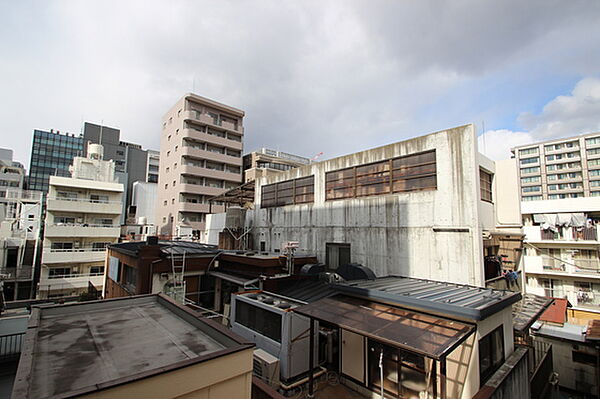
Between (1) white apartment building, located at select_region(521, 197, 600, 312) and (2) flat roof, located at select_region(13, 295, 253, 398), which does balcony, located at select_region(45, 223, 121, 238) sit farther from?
(1) white apartment building, located at select_region(521, 197, 600, 312)

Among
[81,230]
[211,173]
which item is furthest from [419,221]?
[81,230]

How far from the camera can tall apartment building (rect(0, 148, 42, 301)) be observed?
31.6m

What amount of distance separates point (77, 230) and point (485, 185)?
4052 centimetres

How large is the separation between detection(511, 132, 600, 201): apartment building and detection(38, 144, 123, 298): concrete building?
68479mm

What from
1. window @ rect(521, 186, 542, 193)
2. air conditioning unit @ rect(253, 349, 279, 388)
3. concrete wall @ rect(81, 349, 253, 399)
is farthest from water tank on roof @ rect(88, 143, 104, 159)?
window @ rect(521, 186, 542, 193)

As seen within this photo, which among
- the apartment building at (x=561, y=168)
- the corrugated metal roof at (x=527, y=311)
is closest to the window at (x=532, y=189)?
the apartment building at (x=561, y=168)

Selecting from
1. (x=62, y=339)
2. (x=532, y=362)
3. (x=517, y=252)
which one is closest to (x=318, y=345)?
(x=62, y=339)

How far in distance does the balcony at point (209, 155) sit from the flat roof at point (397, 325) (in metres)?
36.0

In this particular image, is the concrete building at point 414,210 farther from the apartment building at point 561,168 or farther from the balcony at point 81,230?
the apartment building at point 561,168

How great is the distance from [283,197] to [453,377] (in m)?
16.0

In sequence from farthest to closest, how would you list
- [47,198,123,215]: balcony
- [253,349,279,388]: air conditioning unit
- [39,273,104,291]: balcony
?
[47,198,123,215]: balcony → [39,273,104,291]: balcony → [253,349,279,388]: air conditioning unit

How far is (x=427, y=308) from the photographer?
315 inches

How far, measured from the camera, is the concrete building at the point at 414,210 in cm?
1231

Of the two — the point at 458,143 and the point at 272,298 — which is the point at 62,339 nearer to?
the point at 272,298
